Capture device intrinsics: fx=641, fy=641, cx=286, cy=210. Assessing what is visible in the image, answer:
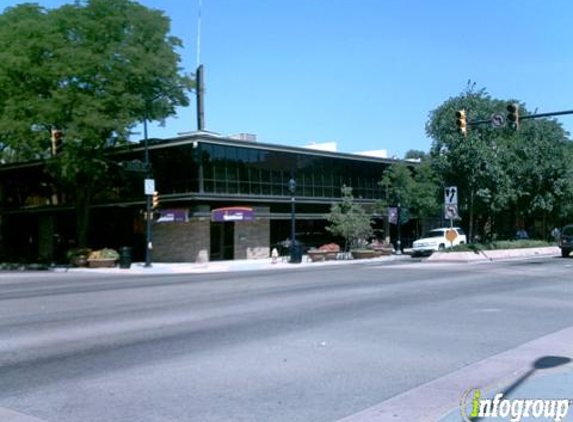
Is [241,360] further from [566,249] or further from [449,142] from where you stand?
[566,249]

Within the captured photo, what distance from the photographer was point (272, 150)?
41406 millimetres

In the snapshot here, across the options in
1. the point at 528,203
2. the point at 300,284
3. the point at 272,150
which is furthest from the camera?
the point at 528,203

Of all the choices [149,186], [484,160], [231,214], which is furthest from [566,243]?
[149,186]

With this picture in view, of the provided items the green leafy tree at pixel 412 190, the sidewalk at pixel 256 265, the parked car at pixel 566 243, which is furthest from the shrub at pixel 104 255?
the parked car at pixel 566 243

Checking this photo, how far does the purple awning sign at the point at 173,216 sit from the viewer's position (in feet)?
124

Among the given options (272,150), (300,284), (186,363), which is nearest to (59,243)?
(272,150)

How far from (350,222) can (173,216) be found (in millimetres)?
10808

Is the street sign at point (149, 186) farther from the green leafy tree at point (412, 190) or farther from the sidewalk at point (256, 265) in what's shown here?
the green leafy tree at point (412, 190)

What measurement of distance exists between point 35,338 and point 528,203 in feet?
133

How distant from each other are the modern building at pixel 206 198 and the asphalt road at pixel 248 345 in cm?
1940

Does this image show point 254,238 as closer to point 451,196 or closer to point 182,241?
point 182,241

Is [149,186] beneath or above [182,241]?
above

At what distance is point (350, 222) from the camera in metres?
39.7

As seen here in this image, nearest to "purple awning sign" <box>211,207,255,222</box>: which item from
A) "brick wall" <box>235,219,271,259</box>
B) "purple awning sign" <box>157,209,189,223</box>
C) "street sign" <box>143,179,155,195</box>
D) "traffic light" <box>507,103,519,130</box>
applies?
"purple awning sign" <box>157,209,189,223</box>
